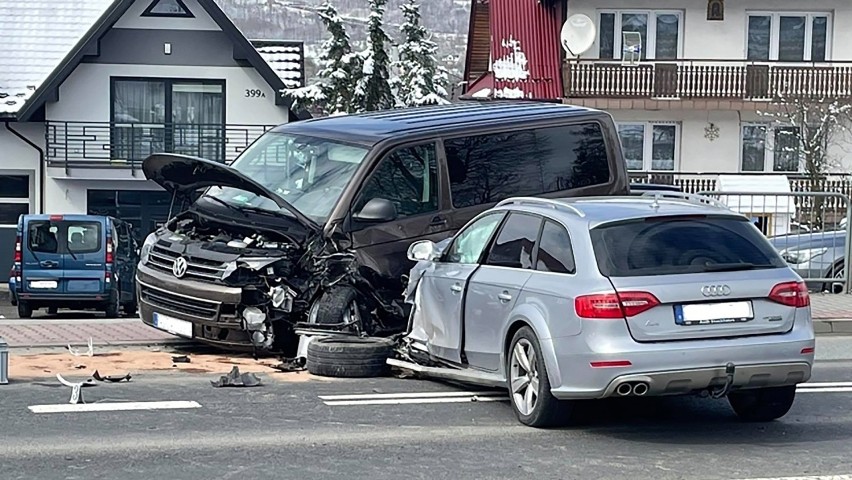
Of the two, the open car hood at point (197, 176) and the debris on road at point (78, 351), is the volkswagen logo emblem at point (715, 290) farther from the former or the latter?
the debris on road at point (78, 351)

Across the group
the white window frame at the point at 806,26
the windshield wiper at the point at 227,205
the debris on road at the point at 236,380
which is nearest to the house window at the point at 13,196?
the white window frame at the point at 806,26

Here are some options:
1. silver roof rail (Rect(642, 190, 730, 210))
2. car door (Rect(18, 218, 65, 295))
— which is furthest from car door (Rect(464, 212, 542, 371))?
car door (Rect(18, 218, 65, 295))

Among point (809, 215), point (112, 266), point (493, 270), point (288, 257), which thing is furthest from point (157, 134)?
point (493, 270)

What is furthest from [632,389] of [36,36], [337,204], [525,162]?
[36,36]

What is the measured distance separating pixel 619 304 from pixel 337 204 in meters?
4.13

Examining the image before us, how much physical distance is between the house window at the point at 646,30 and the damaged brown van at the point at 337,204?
2174 centimetres

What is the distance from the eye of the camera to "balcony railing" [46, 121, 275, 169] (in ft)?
109

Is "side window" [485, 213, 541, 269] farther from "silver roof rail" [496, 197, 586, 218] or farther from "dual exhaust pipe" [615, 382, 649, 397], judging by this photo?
"dual exhaust pipe" [615, 382, 649, 397]

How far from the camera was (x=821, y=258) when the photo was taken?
650 inches

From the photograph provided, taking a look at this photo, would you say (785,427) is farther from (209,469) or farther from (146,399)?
(146,399)

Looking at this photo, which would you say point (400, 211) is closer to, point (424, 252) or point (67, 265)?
point (424, 252)

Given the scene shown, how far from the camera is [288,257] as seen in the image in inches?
430

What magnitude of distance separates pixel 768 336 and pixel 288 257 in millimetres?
4496

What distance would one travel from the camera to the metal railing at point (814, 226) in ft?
53.0
